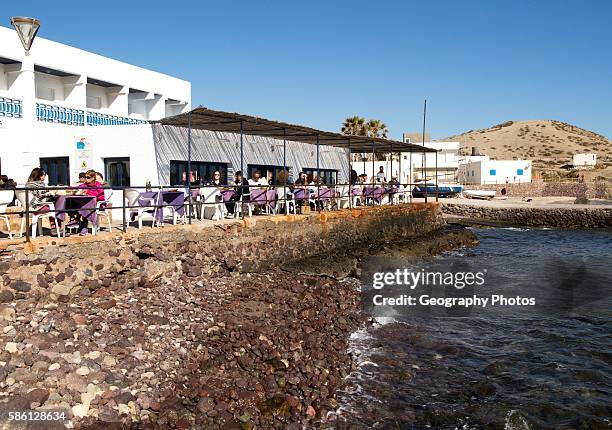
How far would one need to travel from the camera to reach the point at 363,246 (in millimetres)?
19234

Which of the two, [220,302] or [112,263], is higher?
[112,263]

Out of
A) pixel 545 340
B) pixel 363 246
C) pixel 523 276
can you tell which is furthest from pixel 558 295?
pixel 363 246

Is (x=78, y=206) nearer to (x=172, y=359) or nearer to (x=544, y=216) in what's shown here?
(x=172, y=359)

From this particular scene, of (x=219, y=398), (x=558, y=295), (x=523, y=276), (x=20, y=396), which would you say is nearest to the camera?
(x=20, y=396)

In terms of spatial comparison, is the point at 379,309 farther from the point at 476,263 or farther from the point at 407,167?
the point at 407,167

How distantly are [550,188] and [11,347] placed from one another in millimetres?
57083

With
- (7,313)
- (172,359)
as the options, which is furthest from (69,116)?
(172,359)

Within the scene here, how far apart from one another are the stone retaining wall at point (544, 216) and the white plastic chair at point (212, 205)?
94.2 feet

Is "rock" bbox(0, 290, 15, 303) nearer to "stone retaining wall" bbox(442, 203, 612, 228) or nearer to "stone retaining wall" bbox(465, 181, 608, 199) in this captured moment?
"stone retaining wall" bbox(442, 203, 612, 228)

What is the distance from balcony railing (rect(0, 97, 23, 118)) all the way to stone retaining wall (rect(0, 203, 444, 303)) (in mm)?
14834

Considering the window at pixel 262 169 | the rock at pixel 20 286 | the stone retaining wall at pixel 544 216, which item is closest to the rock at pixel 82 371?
the rock at pixel 20 286

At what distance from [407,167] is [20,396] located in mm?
49385

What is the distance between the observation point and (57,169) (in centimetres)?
1817

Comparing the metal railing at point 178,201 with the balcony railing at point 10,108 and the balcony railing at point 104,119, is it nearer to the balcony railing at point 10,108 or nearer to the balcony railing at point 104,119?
the balcony railing at point 10,108
